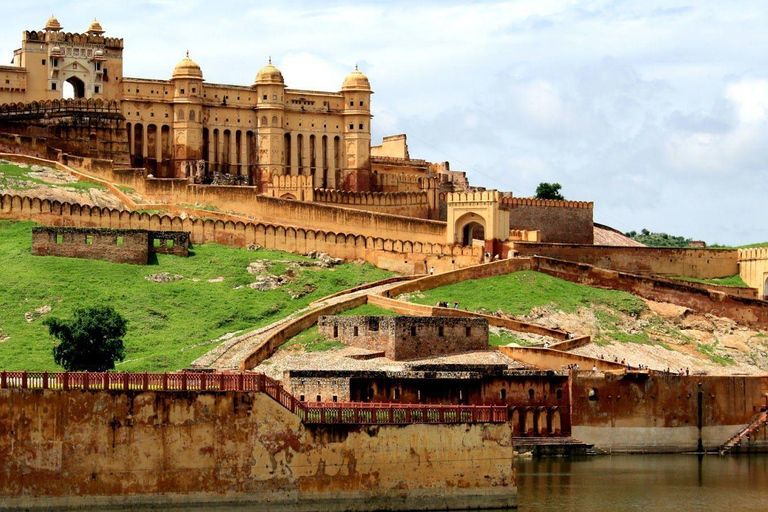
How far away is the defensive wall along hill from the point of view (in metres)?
39.5

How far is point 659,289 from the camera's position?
240 ft

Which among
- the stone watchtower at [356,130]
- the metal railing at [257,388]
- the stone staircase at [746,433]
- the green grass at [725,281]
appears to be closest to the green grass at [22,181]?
the stone watchtower at [356,130]

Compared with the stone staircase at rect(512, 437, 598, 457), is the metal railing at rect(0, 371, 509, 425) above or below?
above

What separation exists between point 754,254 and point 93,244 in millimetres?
29268

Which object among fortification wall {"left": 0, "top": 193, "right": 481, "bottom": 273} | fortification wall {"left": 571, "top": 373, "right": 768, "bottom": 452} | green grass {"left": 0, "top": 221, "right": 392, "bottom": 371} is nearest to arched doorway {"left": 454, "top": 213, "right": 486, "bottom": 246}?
fortification wall {"left": 0, "top": 193, "right": 481, "bottom": 273}

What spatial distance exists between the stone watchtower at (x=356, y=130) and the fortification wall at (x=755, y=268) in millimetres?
18140

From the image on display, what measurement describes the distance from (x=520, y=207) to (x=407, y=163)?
10155 mm

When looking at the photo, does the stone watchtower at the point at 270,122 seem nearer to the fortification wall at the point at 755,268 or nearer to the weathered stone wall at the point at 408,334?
the fortification wall at the point at 755,268

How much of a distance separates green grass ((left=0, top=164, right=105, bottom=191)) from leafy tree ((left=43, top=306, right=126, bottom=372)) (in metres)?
18.1

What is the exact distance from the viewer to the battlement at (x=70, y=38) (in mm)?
82562

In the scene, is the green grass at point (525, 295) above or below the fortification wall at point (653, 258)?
below

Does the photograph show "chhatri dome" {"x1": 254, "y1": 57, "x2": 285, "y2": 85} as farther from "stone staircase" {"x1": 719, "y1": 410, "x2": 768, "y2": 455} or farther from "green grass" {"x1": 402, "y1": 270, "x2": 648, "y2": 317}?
"stone staircase" {"x1": 719, "y1": 410, "x2": 768, "y2": 455}

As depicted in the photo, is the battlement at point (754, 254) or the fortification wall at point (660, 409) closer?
the fortification wall at point (660, 409)

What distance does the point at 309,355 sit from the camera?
192ft
